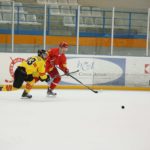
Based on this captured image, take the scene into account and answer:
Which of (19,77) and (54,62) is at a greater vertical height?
(54,62)

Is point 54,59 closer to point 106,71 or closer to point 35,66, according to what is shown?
point 35,66

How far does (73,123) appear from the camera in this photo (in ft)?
15.5

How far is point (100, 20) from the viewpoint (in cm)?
1048

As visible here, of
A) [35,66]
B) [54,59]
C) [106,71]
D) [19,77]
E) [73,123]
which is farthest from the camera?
[106,71]

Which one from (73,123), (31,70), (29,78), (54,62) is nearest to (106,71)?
(54,62)

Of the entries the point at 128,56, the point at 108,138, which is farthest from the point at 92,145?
the point at 128,56

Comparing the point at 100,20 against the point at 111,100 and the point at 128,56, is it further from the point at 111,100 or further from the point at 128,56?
the point at 111,100

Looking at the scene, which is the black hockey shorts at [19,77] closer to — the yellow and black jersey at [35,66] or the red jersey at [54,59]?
the yellow and black jersey at [35,66]

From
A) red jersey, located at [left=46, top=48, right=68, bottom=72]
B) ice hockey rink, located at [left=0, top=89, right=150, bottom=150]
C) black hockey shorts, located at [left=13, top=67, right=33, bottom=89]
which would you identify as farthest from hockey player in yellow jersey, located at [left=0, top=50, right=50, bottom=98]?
red jersey, located at [left=46, top=48, right=68, bottom=72]

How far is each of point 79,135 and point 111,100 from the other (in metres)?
3.31

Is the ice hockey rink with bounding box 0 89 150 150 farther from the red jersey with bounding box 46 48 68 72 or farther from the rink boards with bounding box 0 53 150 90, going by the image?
the rink boards with bounding box 0 53 150 90

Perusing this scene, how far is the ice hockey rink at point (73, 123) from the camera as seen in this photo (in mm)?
3602

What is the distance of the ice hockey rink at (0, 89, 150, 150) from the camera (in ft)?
11.8

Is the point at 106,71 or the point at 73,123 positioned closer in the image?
the point at 73,123
